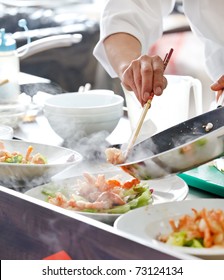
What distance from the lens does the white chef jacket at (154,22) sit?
2750mm

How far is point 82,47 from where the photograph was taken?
20.4 ft

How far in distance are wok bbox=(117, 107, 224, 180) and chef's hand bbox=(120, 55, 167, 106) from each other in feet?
0.56

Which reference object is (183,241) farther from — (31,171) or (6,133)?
(6,133)

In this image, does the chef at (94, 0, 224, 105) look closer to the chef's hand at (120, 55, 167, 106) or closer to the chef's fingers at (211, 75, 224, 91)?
the chef's fingers at (211, 75, 224, 91)

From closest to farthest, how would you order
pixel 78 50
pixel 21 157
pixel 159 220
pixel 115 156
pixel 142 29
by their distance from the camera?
pixel 159 220 < pixel 115 156 < pixel 21 157 < pixel 142 29 < pixel 78 50

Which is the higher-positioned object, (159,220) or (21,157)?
(159,220)

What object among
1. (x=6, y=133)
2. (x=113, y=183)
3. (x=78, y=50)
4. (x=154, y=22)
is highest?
(x=154, y=22)

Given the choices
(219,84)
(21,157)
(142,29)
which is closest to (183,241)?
(21,157)

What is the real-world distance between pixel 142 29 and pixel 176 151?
1191 millimetres

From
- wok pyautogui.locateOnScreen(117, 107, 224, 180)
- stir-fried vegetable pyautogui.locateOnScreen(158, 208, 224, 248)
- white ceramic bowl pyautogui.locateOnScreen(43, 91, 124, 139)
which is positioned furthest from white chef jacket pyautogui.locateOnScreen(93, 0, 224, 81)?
stir-fried vegetable pyautogui.locateOnScreen(158, 208, 224, 248)

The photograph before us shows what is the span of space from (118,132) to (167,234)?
1.17 metres

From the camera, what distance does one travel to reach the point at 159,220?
168cm

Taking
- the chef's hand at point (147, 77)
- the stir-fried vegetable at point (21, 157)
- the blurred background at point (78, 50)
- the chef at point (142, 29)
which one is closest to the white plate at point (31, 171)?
the stir-fried vegetable at point (21, 157)
